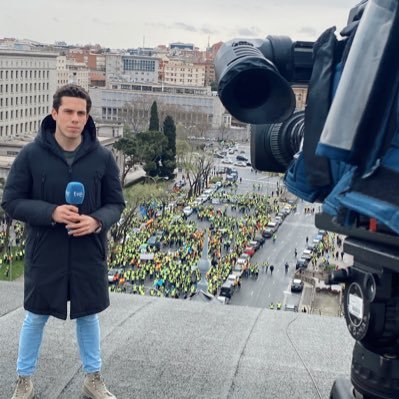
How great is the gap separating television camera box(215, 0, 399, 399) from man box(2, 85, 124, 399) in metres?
0.74

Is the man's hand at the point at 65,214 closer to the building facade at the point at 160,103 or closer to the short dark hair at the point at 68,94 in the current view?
the short dark hair at the point at 68,94

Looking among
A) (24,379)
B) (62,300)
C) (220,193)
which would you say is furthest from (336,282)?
(220,193)

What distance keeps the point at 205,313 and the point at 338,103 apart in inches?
103

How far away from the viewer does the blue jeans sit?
7.94 feet

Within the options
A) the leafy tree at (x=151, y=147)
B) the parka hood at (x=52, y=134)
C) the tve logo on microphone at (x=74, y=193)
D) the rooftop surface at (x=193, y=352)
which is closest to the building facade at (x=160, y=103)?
the leafy tree at (x=151, y=147)

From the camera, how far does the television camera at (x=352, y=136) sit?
142 cm

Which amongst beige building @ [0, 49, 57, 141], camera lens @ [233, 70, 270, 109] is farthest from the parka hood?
beige building @ [0, 49, 57, 141]

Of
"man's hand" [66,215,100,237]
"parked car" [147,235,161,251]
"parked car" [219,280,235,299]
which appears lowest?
"parked car" [219,280,235,299]

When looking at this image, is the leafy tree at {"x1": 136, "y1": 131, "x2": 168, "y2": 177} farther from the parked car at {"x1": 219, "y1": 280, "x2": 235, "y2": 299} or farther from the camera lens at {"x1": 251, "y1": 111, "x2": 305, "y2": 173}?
the camera lens at {"x1": 251, "y1": 111, "x2": 305, "y2": 173}

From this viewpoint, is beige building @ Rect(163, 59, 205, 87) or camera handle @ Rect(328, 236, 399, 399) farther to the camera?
beige building @ Rect(163, 59, 205, 87)

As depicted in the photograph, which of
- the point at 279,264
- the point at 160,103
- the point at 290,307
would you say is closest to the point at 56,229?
the point at 290,307

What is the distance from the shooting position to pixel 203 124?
58.7 meters

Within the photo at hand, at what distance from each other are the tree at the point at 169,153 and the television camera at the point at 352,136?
31.6 metres

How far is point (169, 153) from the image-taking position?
3350 cm
